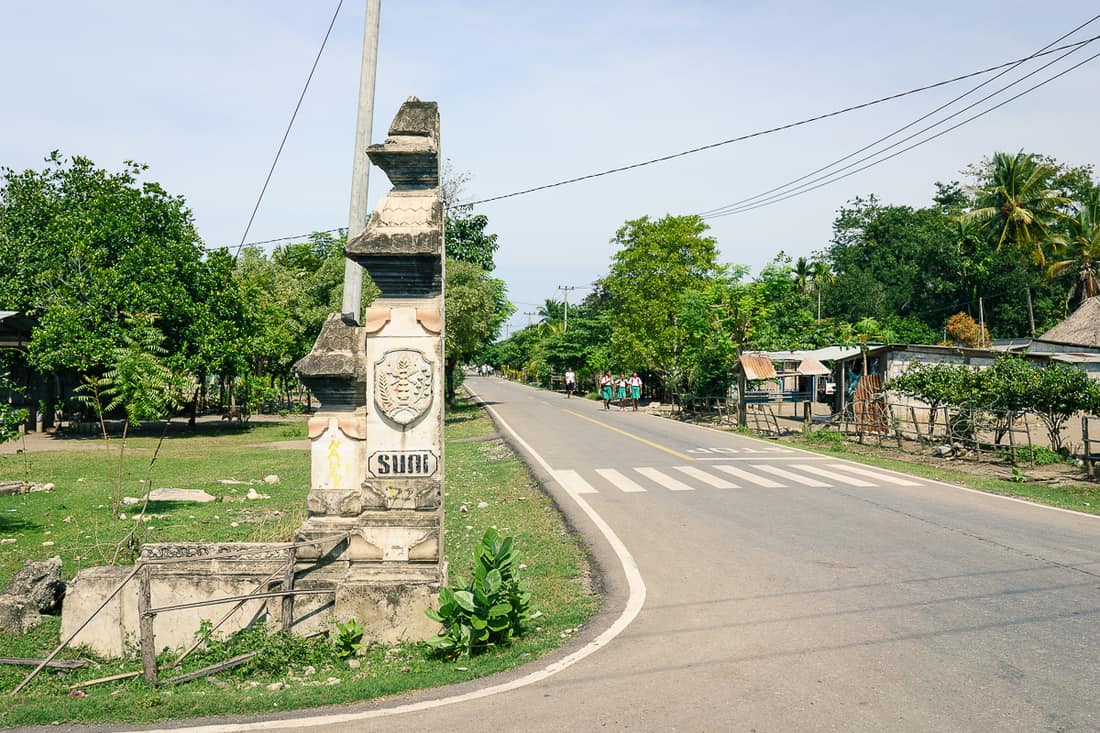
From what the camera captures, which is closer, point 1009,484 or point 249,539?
point 249,539

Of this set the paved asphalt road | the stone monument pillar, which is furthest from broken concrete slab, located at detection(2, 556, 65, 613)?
the paved asphalt road

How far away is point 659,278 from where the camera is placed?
44406 millimetres

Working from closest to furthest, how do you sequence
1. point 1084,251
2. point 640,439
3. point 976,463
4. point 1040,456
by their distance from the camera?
1. point 1040,456
2. point 976,463
3. point 640,439
4. point 1084,251

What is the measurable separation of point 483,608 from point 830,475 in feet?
39.3

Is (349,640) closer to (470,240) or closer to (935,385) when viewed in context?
(935,385)

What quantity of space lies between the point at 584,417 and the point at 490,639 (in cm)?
2925

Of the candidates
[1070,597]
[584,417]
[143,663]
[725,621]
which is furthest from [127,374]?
[584,417]

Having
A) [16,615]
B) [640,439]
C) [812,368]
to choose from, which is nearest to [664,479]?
[640,439]

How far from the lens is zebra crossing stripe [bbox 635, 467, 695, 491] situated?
14.6m

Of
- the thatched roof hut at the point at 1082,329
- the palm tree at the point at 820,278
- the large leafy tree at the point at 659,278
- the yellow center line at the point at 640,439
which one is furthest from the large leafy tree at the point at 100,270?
the palm tree at the point at 820,278

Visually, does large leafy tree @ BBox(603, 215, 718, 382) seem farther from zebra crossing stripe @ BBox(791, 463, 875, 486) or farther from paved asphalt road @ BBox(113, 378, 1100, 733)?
paved asphalt road @ BBox(113, 378, 1100, 733)

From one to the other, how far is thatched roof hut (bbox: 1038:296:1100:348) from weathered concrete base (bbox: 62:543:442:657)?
20283mm

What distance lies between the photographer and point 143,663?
586 cm

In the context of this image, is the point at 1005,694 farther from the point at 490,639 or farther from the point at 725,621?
the point at 490,639
